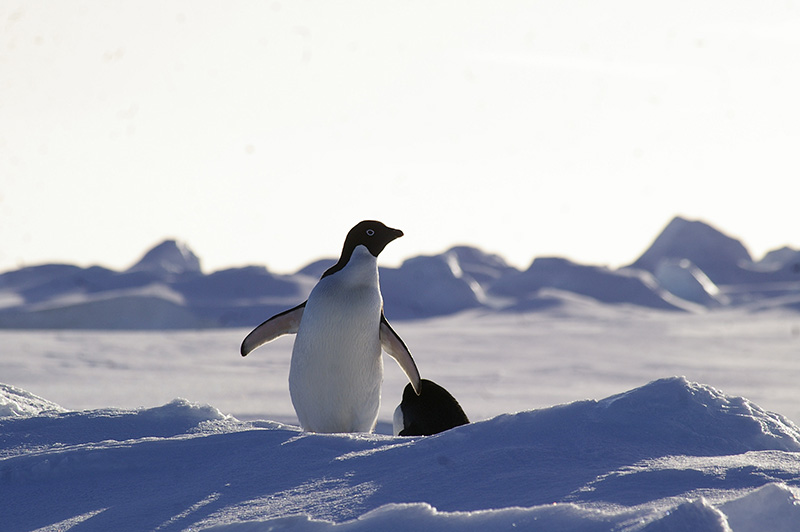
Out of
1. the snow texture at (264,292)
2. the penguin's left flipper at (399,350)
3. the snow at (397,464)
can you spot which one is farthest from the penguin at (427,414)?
the snow texture at (264,292)

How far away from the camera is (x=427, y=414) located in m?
3.78

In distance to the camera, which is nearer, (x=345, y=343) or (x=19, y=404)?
(x=345, y=343)

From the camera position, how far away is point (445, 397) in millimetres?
3877

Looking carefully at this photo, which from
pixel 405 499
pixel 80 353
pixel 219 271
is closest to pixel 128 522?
pixel 405 499

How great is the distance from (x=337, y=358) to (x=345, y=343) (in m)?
0.07

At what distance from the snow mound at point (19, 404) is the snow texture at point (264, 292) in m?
16.7

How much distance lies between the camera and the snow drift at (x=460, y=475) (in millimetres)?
1790

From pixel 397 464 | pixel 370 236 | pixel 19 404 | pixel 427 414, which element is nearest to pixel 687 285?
pixel 427 414

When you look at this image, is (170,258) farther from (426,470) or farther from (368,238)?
(426,470)

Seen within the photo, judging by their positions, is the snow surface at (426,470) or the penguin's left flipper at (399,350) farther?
the penguin's left flipper at (399,350)

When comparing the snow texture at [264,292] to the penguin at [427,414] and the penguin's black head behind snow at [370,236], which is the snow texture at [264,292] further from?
the penguin's black head behind snow at [370,236]

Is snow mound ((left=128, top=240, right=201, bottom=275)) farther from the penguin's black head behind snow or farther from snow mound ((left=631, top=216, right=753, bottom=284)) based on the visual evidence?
the penguin's black head behind snow


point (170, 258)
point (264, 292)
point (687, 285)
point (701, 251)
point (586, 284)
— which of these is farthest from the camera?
point (701, 251)

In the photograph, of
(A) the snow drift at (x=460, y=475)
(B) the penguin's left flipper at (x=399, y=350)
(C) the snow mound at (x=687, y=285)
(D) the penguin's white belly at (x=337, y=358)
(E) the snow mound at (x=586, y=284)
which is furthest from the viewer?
(C) the snow mound at (x=687, y=285)
